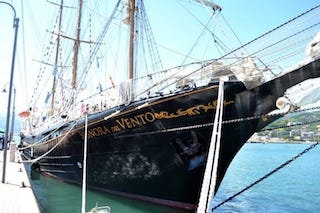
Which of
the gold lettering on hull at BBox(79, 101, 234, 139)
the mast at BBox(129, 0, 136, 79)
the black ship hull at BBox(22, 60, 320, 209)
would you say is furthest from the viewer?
the mast at BBox(129, 0, 136, 79)

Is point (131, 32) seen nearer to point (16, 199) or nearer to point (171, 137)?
point (171, 137)

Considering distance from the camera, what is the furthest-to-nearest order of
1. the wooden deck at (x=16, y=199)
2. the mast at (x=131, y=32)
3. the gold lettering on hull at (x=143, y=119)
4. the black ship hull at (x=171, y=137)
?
the mast at (x=131, y=32)
the gold lettering on hull at (x=143, y=119)
the black ship hull at (x=171, y=137)
the wooden deck at (x=16, y=199)

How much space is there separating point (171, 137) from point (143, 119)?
2.98ft

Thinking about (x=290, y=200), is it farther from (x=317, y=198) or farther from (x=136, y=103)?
(x=136, y=103)

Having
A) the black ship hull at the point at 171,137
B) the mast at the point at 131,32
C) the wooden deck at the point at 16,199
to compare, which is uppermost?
the mast at the point at 131,32

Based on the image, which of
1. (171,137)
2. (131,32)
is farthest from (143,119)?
(131,32)

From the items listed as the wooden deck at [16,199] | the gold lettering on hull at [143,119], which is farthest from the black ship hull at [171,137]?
the wooden deck at [16,199]

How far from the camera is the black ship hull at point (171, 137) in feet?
24.9

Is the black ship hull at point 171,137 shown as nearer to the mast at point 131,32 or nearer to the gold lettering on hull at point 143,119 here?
the gold lettering on hull at point 143,119

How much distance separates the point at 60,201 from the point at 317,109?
8084 mm

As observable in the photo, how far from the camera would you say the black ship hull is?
24.9 ft

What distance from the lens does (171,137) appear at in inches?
340

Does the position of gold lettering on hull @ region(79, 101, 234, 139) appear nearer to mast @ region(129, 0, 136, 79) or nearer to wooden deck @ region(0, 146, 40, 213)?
mast @ region(129, 0, 136, 79)

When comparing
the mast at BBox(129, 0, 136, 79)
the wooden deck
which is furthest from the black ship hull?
the wooden deck
